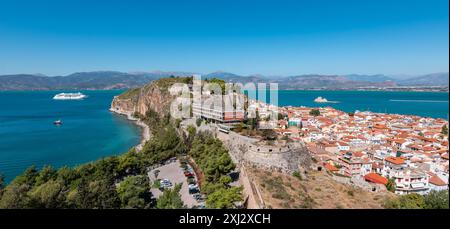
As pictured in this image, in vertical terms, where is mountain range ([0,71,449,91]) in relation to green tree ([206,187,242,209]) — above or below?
above

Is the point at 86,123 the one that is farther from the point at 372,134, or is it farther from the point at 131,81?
the point at 131,81

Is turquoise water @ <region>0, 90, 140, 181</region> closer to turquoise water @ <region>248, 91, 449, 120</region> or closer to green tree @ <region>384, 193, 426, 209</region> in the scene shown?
green tree @ <region>384, 193, 426, 209</region>

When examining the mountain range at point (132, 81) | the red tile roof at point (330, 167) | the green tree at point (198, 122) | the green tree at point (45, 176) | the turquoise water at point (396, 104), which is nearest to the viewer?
the green tree at point (45, 176)

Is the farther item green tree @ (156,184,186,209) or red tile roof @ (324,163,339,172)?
red tile roof @ (324,163,339,172)

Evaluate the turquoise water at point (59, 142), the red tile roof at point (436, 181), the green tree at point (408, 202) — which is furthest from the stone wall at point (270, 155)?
the turquoise water at point (59, 142)

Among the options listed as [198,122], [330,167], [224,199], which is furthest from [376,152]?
[224,199]

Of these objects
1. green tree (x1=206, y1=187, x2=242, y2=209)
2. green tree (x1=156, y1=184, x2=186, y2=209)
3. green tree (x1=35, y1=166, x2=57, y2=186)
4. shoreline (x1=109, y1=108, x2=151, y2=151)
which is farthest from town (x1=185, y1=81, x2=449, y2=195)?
green tree (x1=35, y1=166, x2=57, y2=186)

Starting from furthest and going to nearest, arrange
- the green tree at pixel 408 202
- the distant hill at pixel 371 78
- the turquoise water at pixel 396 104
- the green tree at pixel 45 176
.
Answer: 1. the distant hill at pixel 371 78
2. the turquoise water at pixel 396 104
3. the green tree at pixel 45 176
4. the green tree at pixel 408 202

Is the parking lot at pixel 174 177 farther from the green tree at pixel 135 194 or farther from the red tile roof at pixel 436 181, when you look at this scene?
the red tile roof at pixel 436 181

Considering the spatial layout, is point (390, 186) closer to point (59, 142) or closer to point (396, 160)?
point (396, 160)

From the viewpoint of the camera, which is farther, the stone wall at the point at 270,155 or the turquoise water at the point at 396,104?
the turquoise water at the point at 396,104
